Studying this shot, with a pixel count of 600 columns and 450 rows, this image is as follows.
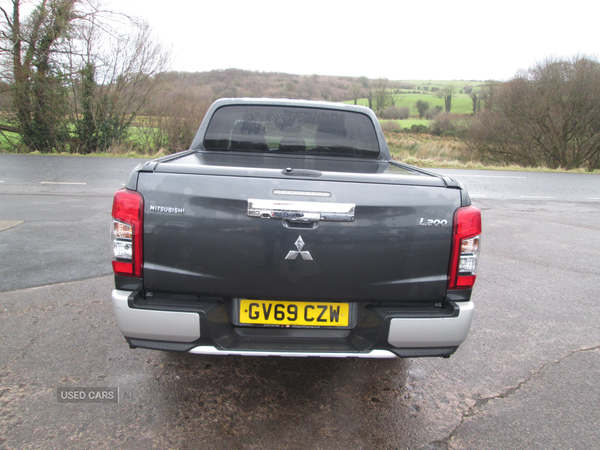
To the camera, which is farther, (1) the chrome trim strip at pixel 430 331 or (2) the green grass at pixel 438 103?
(2) the green grass at pixel 438 103

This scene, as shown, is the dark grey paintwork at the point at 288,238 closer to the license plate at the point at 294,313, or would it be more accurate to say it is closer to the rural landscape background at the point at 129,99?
the license plate at the point at 294,313

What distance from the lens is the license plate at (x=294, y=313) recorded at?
214 cm

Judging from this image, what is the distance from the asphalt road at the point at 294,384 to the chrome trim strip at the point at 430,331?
0.50 m

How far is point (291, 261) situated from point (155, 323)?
76 cm

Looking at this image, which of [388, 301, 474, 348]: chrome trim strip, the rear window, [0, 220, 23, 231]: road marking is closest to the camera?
[388, 301, 474, 348]: chrome trim strip

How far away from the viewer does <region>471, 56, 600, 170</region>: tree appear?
19.7 metres

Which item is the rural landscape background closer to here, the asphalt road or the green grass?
the asphalt road

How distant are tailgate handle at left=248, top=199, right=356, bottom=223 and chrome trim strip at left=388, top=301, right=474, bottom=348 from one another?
0.67m

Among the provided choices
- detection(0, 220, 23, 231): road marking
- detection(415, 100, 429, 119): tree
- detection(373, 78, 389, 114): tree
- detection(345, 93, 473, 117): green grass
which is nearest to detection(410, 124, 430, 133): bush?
detection(373, 78, 389, 114): tree

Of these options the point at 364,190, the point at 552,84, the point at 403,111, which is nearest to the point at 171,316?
A: the point at 364,190

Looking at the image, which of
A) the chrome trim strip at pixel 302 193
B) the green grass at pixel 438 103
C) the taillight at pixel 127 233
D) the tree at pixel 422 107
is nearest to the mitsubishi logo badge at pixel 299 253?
the chrome trim strip at pixel 302 193

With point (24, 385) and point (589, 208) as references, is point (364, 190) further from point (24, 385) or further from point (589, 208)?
point (589, 208)

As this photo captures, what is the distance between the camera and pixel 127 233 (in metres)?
2.06

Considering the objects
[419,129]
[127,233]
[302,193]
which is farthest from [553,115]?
[419,129]
